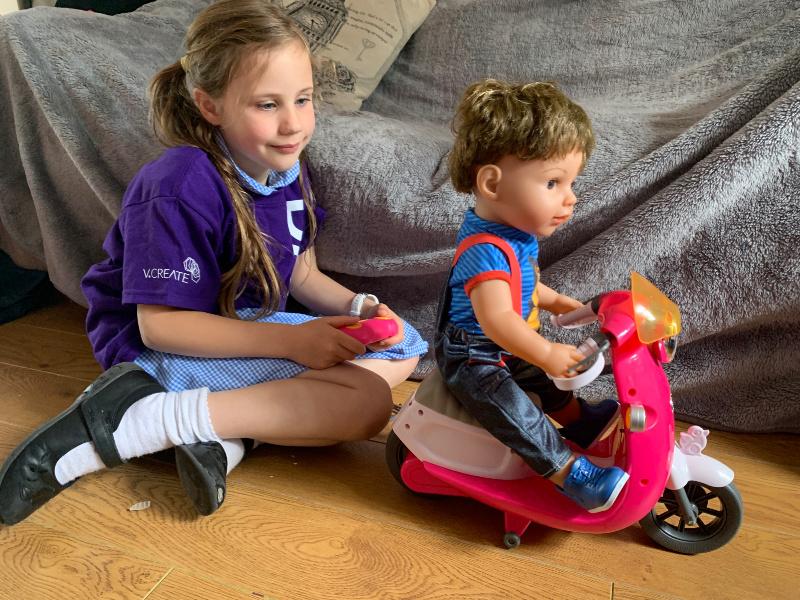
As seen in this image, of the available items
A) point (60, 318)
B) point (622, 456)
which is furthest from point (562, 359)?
point (60, 318)

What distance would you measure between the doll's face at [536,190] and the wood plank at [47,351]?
82 cm

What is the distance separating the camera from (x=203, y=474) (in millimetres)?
819

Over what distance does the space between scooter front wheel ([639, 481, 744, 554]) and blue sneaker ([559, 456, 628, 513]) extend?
0.10 meters

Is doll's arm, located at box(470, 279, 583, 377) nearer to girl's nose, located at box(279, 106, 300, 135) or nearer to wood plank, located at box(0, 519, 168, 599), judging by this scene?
girl's nose, located at box(279, 106, 300, 135)

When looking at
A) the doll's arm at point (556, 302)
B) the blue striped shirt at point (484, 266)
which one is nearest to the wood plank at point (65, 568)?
the blue striped shirt at point (484, 266)

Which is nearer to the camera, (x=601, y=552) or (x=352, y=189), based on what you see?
(x=601, y=552)

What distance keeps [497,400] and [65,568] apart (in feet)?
1.70

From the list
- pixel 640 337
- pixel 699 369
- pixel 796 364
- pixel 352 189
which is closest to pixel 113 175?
pixel 352 189

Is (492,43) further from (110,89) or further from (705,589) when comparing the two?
(705,589)

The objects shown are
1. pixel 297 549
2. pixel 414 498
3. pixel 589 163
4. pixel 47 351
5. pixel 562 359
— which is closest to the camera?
pixel 562 359

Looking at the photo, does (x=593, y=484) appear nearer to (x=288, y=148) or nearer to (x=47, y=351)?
(x=288, y=148)

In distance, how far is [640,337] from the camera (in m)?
0.72

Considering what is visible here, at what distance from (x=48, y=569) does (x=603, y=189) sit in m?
0.86

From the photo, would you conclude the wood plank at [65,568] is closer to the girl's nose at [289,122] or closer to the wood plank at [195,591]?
the wood plank at [195,591]
